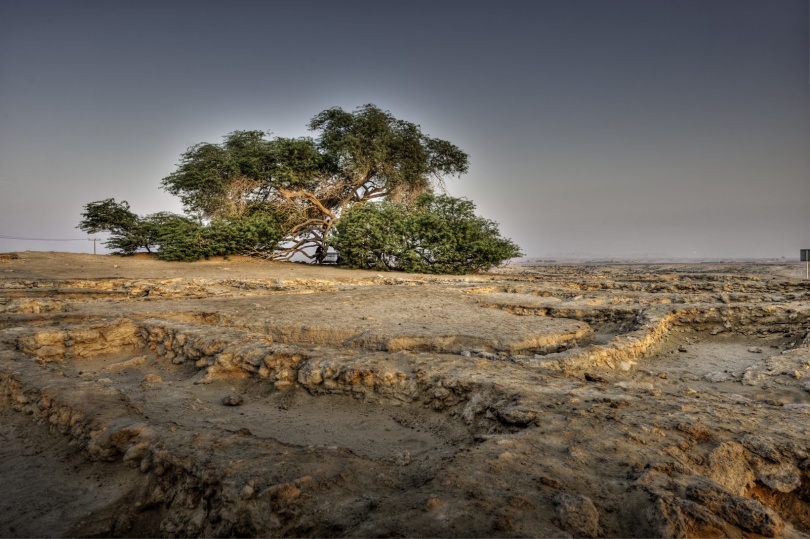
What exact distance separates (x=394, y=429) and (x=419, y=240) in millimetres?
15381

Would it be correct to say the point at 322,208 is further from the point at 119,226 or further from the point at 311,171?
the point at 119,226

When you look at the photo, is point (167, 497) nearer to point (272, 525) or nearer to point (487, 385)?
point (272, 525)

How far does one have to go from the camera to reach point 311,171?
67.4ft

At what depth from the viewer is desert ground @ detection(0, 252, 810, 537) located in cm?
183

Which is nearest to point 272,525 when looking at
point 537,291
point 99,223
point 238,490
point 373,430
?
point 238,490

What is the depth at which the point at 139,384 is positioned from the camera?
4.15m

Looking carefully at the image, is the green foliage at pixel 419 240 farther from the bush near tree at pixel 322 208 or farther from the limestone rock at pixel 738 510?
the limestone rock at pixel 738 510

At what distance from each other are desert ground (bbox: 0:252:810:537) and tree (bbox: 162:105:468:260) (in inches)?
548

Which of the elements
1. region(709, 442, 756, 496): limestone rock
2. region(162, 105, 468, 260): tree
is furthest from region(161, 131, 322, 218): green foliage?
region(709, 442, 756, 496): limestone rock

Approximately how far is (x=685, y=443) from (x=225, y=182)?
2045 cm

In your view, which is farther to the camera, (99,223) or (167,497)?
(99,223)

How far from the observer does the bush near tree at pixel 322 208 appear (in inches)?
719

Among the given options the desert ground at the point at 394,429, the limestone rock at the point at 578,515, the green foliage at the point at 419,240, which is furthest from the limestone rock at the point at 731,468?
the green foliage at the point at 419,240

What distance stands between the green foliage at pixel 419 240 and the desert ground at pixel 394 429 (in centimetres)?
1168
